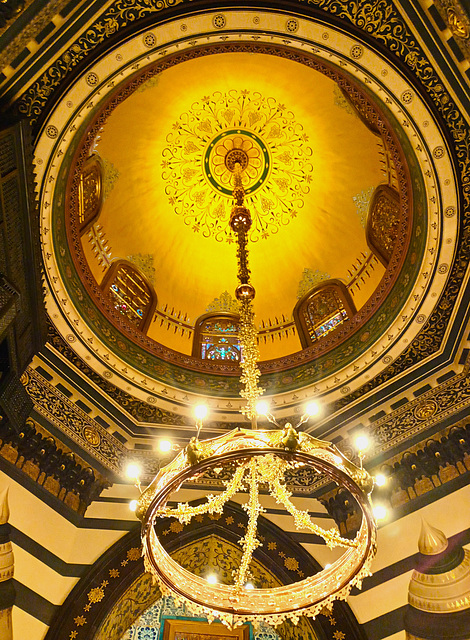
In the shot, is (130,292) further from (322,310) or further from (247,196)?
(322,310)

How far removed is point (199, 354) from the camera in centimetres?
878

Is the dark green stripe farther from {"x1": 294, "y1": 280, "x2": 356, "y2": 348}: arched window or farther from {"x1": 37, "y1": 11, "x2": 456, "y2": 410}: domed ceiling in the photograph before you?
{"x1": 294, "y1": 280, "x2": 356, "y2": 348}: arched window

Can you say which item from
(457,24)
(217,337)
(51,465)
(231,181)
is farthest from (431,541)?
(231,181)

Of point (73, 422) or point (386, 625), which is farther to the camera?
point (73, 422)

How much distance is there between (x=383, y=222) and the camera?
324 inches

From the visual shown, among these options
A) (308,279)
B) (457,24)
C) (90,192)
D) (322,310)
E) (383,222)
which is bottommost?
(457,24)

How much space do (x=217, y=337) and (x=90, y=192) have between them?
10.9 feet

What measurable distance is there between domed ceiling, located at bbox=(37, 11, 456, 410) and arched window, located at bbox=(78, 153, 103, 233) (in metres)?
0.10

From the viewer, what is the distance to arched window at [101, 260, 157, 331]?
8.34 m

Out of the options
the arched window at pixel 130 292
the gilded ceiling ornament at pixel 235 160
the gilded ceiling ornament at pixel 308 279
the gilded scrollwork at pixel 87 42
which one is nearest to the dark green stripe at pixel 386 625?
the gilded ceiling ornament at pixel 308 279

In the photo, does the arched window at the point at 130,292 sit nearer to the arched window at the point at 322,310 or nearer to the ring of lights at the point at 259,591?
the arched window at the point at 322,310

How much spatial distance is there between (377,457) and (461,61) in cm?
519

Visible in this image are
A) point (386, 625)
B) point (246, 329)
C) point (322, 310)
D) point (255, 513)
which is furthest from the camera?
point (322, 310)

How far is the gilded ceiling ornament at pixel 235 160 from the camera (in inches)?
342
